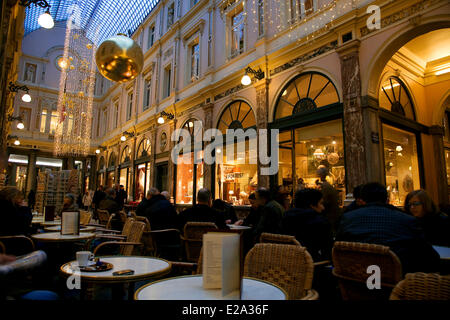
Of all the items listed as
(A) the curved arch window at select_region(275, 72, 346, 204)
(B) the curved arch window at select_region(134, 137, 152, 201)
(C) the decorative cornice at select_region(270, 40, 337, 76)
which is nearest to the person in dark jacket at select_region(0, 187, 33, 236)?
→ (A) the curved arch window at select_region(275, 72, 346, 204)

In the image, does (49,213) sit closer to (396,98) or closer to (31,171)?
(396,98)

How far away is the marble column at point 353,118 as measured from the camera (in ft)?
19.9

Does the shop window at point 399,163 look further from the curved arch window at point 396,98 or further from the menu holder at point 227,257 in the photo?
the menu holder at point 227,257

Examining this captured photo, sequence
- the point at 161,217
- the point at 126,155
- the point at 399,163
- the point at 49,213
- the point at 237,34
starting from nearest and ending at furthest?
the point at 161,217, the point at 49,213, the point at 399,163, the point at 237,34, the point at 126,155

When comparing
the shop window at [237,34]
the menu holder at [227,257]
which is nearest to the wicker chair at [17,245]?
the menu holder at [227,257]

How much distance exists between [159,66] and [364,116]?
12236 millimetres

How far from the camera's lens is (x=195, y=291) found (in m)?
1.58

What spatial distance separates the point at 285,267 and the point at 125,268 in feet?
3.98

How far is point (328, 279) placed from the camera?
294 centimetres

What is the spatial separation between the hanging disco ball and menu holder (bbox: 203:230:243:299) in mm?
2703

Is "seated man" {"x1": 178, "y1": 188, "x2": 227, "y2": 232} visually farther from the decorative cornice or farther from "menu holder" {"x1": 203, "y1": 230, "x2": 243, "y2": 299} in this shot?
the decorative cornice

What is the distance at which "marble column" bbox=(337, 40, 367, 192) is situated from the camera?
239 inches

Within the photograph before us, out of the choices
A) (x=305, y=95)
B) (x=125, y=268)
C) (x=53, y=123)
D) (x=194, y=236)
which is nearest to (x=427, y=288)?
(x=125, y=268)
